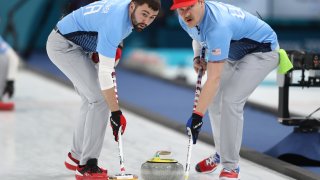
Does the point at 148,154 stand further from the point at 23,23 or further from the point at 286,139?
Result: the point at 23,23

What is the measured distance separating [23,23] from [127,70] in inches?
140

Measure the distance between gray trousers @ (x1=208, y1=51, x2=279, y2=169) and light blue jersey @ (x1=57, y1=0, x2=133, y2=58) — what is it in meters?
0.86

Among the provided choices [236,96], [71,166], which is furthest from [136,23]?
[71,166]

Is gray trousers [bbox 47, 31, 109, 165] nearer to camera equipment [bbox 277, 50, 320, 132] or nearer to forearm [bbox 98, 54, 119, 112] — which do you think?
forearm [bbox 98, 54, 119, 112]

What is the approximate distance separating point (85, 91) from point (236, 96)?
1077mm

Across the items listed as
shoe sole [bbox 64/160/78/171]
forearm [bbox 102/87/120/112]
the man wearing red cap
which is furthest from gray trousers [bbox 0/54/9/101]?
forearm [bbox 102/87/120/112]

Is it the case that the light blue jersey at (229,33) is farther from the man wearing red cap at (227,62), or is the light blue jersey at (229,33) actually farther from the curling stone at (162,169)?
the curling stone at (162,169)

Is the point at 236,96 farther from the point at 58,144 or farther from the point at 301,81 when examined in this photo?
the point at 58,144

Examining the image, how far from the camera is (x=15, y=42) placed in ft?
52.2

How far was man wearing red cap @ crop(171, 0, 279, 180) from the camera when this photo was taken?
5.89 metres

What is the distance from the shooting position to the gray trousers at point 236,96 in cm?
629

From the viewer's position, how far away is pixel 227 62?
6539 mm

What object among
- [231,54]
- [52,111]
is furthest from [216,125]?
[52,111]

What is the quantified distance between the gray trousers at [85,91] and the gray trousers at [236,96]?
0.85m
